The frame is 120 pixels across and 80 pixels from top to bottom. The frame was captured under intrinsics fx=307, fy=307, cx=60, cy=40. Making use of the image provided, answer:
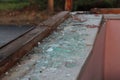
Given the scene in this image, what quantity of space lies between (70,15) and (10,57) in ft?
10.7

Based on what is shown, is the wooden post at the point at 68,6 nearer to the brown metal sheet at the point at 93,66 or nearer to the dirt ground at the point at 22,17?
the brown metal sheet at the point at 93,66

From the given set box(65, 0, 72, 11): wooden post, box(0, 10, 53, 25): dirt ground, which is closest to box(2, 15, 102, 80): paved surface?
box(65, 0, 72, 11): wooden post

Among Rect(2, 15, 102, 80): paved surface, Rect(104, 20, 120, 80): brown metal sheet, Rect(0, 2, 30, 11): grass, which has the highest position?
Rect(2, 15, 102, 80): paved surface

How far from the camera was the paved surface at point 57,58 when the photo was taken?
198 cm

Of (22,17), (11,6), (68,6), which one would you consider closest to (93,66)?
(68,6)

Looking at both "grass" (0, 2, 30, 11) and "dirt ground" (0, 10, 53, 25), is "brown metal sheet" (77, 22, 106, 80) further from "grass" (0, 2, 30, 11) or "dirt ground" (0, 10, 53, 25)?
"grass" (0, 2, 30, 11)

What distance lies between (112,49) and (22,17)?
855 cm

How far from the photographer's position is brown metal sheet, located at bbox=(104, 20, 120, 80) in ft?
15.7

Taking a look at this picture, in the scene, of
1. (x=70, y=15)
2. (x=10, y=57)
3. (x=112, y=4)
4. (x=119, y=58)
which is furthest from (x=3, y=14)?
(x=10, y=57)

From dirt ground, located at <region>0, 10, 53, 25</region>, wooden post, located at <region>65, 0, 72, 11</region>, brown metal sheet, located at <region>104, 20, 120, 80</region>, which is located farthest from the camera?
dirt ground, located at <region>0, 10, 53, 25</region>

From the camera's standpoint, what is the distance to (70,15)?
5289 mm

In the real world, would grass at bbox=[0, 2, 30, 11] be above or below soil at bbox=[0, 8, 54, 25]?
above

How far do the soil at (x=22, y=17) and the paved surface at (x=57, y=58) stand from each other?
912 cm

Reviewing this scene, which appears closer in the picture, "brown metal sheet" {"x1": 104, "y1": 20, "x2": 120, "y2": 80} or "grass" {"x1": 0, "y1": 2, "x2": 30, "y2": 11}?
"brown metal sheet" {"x1": 104, "y1": 20, "x2": 120, "y2": 80}
